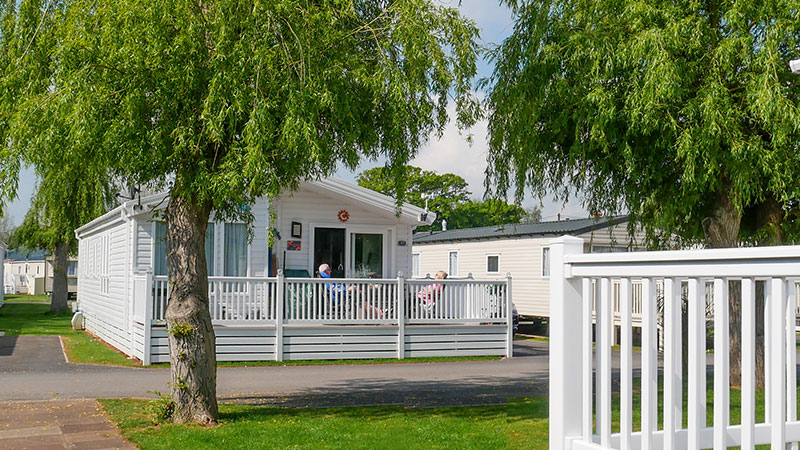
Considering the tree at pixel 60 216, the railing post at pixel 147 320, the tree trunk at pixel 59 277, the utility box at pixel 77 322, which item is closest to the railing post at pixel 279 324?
the railing post at pixel 147 320

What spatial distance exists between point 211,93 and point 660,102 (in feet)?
16.3

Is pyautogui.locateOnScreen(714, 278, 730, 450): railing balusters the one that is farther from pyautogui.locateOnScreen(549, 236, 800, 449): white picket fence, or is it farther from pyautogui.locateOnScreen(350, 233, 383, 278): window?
pyautogui.locateOnScreen(350, 233, 383, 278): window

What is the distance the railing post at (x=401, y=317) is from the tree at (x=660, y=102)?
15.6 feet

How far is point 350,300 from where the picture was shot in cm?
1570

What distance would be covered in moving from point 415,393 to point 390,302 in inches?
181

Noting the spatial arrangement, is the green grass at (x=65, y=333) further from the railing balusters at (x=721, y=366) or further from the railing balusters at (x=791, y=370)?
the railing balusters at (x=721, y=366)

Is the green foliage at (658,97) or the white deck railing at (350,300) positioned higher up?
the green foliage at (658,97)

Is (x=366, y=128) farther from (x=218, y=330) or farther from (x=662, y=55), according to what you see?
(x=218, y=330)

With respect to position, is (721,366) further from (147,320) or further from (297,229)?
(297,229)

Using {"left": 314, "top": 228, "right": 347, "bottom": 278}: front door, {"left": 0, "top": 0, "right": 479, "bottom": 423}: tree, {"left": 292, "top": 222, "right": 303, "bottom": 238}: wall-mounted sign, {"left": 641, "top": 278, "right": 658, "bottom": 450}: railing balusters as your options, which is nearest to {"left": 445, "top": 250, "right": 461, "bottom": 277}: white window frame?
{"left": 314, "top": 228, "right": 347, "bottom": 278}: front door

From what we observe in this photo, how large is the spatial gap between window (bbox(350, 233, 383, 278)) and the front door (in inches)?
10.9

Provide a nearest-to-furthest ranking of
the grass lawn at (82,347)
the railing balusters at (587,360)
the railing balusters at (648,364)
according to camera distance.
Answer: the railing balusters at (648,364) < the railing balusters at (587,360) < the grass lawn at (82,347)

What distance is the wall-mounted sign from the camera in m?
17.5

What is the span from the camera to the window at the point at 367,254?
18.4m
